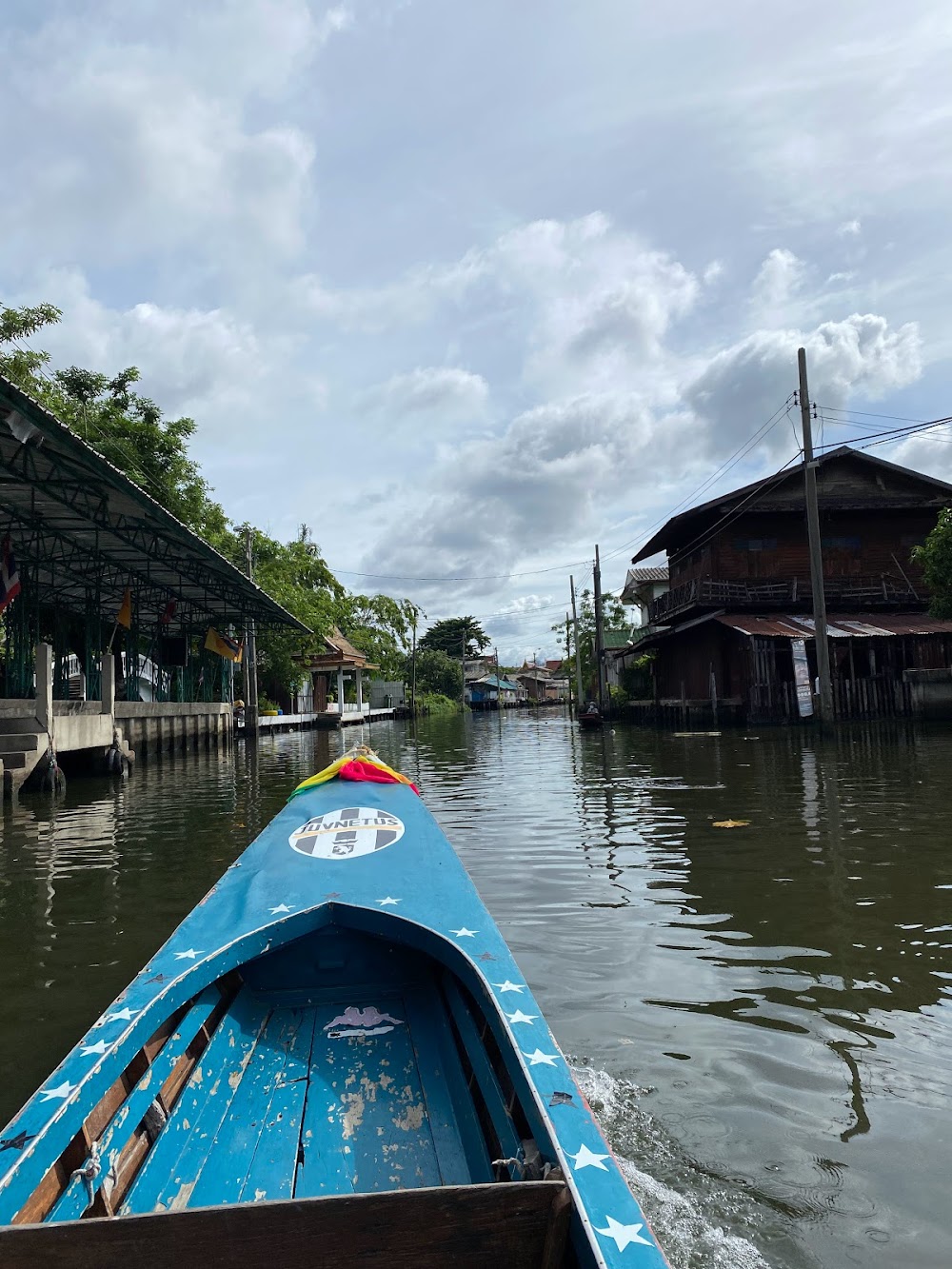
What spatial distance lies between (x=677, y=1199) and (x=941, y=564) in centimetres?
2196

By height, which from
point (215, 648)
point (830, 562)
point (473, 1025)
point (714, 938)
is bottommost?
point (714, 938)

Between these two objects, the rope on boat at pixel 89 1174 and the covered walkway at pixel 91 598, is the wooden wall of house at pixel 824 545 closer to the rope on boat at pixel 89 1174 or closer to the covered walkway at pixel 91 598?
the covered walkway at pixel 91 598

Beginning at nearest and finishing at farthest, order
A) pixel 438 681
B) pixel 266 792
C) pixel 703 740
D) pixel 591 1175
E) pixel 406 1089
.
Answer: pixel 591 1175, pixel 406 1089, pixel 266 792, pixel 703 740, pixel 438 681

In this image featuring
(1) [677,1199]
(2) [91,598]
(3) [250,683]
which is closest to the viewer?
(1) [677,1199]

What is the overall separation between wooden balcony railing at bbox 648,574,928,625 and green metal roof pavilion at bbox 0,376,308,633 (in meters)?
15.0

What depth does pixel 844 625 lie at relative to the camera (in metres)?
26.6

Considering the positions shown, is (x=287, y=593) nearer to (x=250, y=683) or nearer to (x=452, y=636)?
(x=250, y=683)

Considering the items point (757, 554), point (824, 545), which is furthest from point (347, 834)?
point (824, 545)

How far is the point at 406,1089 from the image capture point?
3.16 metres

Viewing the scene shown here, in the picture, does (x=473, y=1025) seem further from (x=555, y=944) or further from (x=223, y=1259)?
(x=555, y=944)

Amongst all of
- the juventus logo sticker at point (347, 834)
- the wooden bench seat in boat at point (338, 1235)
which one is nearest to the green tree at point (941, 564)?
the juventus logo sticker at point (347, 834)

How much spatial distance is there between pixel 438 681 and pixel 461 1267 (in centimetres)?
7765

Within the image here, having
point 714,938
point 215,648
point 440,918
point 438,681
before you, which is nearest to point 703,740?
point 215,648

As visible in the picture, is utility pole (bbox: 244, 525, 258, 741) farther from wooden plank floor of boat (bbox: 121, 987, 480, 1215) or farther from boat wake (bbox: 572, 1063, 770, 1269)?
boat wake (bbox: 572, 1063, 770, 1269)
